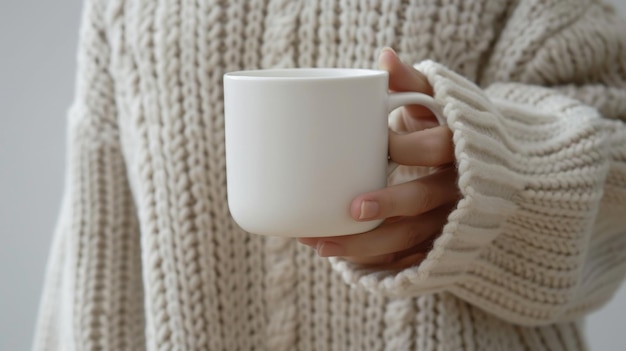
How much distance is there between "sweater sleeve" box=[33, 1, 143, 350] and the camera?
2.43ft

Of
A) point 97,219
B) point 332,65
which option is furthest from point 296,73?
point 97,219

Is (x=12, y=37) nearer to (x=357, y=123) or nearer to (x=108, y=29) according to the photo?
(x=108, y=29)

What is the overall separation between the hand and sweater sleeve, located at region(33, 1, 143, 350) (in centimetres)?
33

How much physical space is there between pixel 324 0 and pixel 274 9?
0.17ft

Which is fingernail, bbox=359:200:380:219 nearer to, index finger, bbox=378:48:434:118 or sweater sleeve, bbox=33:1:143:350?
index finger, bbox=378:48:434:118

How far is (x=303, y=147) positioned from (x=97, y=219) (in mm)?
406

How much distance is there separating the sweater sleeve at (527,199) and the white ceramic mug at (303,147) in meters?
0.07

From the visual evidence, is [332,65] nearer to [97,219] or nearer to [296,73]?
[296,73]

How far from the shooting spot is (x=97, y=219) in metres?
0.75

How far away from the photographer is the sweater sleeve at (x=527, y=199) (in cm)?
49

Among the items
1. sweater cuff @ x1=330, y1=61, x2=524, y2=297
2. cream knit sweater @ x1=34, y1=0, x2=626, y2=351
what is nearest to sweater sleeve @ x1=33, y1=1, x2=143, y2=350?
cream knit sweater @ x1=34, y1=0, x2=626, y2=351

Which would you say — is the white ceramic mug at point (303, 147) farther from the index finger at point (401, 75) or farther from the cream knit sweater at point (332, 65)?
the cream knit sweater at point (332, 65)

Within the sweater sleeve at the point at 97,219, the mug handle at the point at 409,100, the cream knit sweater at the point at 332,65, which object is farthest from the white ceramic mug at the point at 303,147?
the sweater sleeve at the point at 97,219

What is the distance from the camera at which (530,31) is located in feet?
2.17
